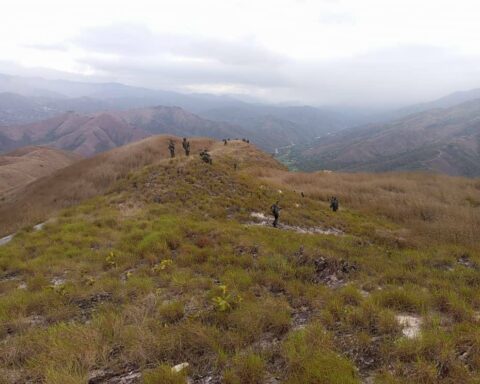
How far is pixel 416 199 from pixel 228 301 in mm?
20868

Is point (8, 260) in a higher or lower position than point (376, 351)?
lower

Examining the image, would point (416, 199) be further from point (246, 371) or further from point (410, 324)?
point (246, 371)

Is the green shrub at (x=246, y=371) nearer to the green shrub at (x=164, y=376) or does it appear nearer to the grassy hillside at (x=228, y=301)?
the grassy hillside at (x=228, y=301)

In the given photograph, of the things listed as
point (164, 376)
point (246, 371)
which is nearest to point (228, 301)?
point (246, 371)

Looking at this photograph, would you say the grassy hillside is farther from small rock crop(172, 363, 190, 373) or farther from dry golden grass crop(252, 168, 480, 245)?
dry golden grass crop(252, 168, 480, 245)

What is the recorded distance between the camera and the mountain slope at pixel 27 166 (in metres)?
110

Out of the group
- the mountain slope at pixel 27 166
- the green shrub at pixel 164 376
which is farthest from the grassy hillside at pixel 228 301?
the mountain slope at pixel 27 166

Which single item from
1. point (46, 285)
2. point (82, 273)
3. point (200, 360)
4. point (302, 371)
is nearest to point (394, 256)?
point (302, 371)

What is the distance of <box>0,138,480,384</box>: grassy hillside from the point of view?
5559mm

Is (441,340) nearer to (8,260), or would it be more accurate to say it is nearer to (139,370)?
(139,370)

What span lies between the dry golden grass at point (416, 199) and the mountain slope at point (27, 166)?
85.7m

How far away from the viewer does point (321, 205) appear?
74.4 feet

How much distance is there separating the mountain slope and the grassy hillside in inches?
3539

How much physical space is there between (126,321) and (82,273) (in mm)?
3936
